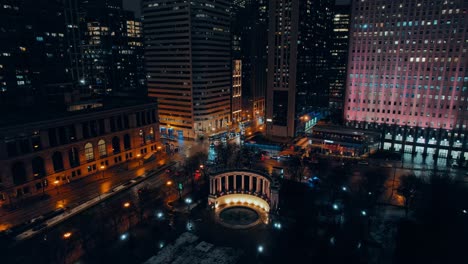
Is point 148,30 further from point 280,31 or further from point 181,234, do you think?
point 181,234

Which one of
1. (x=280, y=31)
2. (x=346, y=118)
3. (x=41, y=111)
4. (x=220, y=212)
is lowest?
(x=220, y=212)

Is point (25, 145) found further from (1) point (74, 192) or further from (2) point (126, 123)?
(2) point (126, 123)

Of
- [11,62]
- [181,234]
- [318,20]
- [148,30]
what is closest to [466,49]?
[318,20]

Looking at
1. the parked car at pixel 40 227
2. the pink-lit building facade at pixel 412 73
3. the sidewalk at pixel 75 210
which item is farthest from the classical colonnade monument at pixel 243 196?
the pink-lit building facade at pixel 412 73

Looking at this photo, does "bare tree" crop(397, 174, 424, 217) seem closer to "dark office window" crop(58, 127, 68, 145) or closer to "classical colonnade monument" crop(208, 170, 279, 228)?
"classical colonnade monument" crop(208, 170, 279, 228)

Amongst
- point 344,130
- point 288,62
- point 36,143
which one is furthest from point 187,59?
point 344,130

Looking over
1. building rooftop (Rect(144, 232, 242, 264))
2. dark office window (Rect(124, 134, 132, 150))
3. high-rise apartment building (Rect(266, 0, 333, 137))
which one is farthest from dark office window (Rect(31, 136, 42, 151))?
high-rise apartment building (Rect(266, 0, 333, 137))
